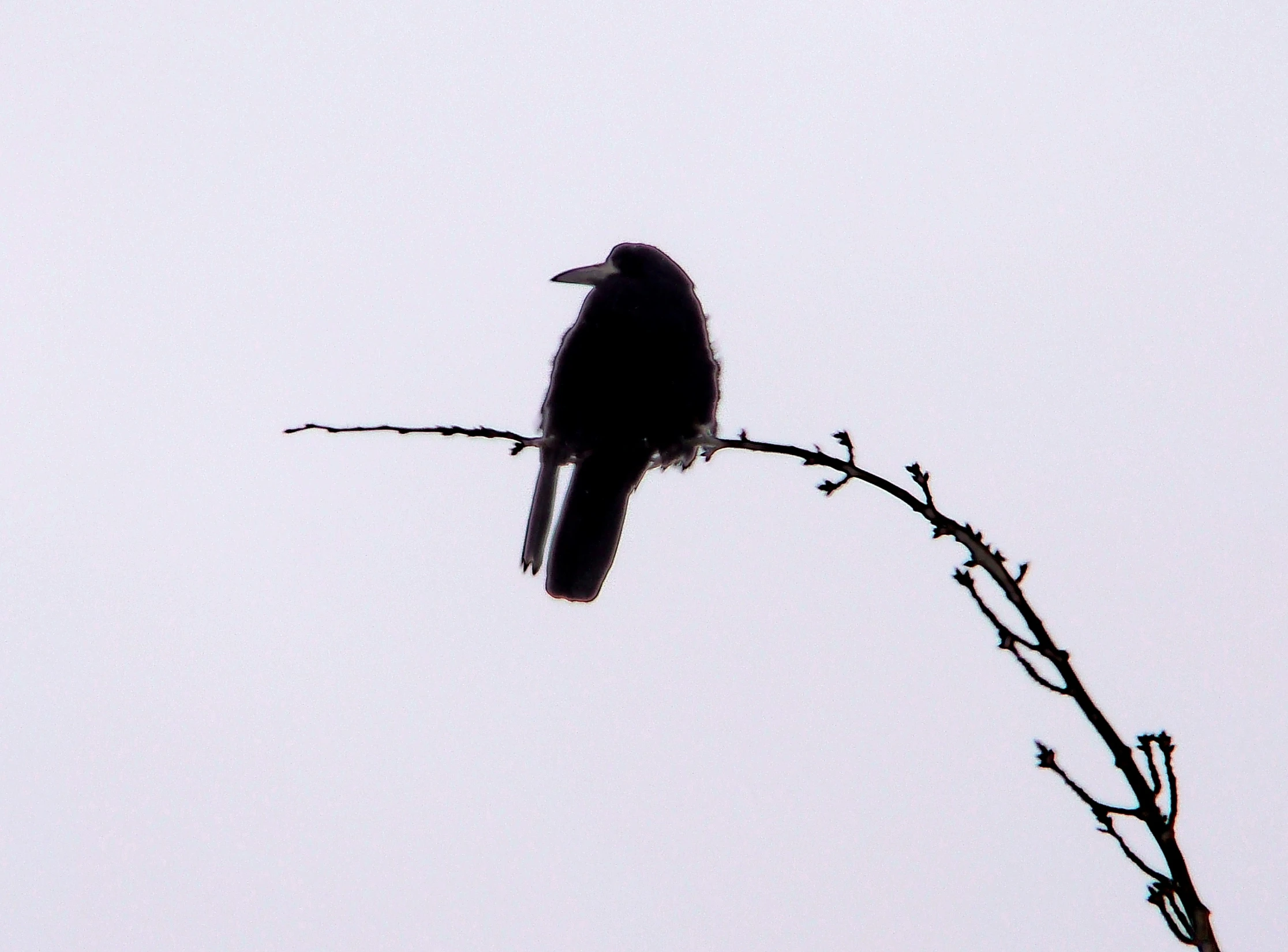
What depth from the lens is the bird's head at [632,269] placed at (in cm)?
398

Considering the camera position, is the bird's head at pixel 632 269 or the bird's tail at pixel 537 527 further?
the bird's head at pixel 632 269

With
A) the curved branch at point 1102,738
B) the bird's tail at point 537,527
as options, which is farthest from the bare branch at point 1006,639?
the bird's tail at point 537,527

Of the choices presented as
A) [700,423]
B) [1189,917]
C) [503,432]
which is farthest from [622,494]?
[1189,917]

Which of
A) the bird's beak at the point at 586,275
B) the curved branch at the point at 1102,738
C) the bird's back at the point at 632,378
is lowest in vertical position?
the curved branch at the point at 1102,738

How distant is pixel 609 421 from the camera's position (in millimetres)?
3668

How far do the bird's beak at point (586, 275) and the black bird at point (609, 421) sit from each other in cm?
15

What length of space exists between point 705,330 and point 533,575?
0.98 metres

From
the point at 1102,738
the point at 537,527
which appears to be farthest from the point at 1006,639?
the point at 537,527

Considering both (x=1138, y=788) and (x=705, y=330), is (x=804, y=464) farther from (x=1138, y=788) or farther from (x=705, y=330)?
(x=705, y=330)

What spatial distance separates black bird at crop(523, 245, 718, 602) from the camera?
360 cm

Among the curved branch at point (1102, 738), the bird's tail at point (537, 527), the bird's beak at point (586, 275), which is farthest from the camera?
the bird's beak at point (586, 275)

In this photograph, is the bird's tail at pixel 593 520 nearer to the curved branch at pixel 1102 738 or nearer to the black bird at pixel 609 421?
the black bird at pixel 609 421

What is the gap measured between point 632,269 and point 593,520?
2.92ft

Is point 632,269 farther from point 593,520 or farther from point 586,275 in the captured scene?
point 593,520
